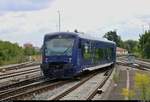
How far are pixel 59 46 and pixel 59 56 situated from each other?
665mm

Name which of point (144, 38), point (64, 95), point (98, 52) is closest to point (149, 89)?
point (64, 95)

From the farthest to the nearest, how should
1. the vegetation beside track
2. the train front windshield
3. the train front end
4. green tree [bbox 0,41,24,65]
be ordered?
green tree [bbox 0,41,24,65], the vegetation beside track, the train front windshield, the train front end

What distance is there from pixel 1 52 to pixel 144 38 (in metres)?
50.3

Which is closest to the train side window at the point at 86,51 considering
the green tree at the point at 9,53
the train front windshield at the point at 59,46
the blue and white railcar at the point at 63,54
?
the blue and white railcar at the point at 63,54

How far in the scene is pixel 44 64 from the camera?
3017 centimetres

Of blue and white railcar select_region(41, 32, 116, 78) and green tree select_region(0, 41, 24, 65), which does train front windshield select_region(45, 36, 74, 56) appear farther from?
green tree select_region(0, 41, 24, 65)

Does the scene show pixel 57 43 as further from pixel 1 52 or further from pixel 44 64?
pixel 1 52

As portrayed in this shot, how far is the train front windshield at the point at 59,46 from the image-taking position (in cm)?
2984

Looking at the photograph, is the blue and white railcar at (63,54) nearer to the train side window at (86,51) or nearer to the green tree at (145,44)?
the train side window at (86,51)

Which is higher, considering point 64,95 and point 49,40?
point 49,40

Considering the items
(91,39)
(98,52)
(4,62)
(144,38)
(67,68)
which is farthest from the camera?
(144,38)

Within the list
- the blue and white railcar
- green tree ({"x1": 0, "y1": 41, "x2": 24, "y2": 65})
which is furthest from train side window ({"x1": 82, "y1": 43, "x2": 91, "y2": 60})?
green tree ({"x1": 0, "y1": 41, "x2": 24, "y2": 65})

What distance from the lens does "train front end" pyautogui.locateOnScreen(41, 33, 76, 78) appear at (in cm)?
2952

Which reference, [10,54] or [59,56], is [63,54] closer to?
[59,56]
